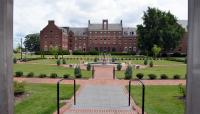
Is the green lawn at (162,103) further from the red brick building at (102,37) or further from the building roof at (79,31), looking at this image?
the building roof at (79,31)

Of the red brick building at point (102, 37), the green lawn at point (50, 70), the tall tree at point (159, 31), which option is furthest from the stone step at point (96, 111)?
the red brick building at point (102, 37)

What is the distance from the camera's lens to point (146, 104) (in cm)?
1286

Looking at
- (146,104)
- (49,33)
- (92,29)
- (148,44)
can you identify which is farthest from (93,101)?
(92,29)

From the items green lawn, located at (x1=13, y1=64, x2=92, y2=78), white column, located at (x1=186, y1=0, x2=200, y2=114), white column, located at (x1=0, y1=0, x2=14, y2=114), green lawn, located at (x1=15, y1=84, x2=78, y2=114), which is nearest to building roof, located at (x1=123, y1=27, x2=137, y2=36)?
green lawn, located at (x1=13, y1=64, x2=92, y2=78)

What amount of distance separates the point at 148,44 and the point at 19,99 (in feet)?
205

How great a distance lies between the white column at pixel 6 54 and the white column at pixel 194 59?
2301mm

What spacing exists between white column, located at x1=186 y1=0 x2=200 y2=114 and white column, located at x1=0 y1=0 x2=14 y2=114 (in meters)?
2.30

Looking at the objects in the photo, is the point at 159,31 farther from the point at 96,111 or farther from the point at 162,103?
the point at 96,111

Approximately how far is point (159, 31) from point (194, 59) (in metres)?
69.3

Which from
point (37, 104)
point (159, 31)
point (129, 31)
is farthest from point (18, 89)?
point (129, 31)

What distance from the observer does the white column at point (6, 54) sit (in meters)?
4.50

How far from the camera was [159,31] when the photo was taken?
7256 cm

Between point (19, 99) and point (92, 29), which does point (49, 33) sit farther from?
point (19, 99)

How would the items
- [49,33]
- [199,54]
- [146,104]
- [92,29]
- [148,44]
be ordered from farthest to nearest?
[92,29] < [49,33] < [148,44] < [146,104] < [199,54]
